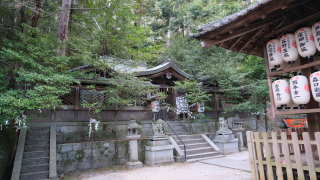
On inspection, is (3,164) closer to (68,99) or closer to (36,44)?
(68,99)

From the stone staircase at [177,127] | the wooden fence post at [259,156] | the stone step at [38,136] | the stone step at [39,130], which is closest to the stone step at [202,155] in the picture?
the stone staircase at [177,127]

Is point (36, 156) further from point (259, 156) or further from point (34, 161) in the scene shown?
point (259, 156)

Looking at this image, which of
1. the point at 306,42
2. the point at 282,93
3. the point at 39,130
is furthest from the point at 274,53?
the point at 39,130

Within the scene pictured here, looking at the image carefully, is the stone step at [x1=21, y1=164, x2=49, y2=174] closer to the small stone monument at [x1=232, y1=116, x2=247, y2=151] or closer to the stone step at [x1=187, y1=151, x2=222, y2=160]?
the stone step at [x1=187, y1=151, x2=222, y2=160]

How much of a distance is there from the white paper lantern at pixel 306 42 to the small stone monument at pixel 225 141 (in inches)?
317

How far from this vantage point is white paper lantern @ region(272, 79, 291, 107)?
4332 mm

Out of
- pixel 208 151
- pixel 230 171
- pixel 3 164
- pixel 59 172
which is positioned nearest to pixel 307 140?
pixel 230 171

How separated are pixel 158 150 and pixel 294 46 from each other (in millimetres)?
6721

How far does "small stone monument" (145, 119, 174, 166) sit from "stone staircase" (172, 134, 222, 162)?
1167 mm

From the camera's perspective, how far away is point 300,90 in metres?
4.02

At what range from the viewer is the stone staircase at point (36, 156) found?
6.72 m

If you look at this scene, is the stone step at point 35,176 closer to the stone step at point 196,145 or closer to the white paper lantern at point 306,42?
the stone step at point 196,145

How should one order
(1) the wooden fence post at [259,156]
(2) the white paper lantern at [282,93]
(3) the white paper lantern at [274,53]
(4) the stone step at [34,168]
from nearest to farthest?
1. (2) the white paper lantern at [282,93]
2. (1) the wooden fence post at [259,156]
3. (3) the white paper lantern at [274,53]
4. (4) the stone step at [34,168]

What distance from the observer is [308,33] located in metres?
4.12
